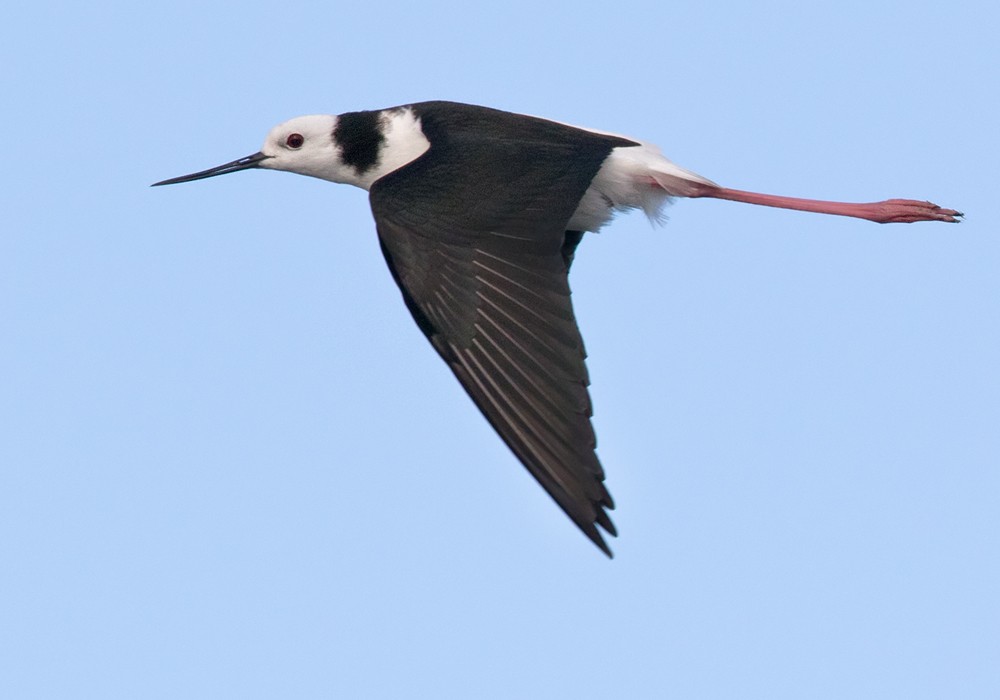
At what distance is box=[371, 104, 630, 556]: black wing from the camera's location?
21.9 ft

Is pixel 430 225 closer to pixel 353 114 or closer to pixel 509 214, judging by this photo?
pixel 509 214

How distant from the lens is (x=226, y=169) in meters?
9.84

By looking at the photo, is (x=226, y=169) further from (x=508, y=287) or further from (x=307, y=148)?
(x=508, y=287)

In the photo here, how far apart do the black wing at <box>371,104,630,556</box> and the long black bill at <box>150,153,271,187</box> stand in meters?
1.93

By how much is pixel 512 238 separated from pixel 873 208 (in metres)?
3.00

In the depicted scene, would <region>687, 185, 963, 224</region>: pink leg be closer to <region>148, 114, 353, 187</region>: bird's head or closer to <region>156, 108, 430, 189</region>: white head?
<region>156, 108, 430, 189</region>: white head

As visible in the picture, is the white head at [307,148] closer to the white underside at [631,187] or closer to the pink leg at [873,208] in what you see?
the white underside at [631,187]

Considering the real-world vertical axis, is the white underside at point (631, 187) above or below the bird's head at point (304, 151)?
below

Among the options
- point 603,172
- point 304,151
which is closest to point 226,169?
point 304,151

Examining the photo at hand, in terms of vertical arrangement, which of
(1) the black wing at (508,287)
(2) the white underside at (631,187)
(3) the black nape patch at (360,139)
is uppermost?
(3) the black nape patch at (360,139)

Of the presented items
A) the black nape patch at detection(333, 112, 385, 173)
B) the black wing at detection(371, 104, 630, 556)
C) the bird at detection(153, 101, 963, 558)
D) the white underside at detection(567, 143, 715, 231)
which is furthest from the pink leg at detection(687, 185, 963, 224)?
the black nape patch at detection(333, 112, 385, 173)

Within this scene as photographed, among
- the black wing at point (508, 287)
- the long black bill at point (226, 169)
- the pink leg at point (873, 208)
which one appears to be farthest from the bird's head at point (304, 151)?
the pink leg at point (873, 208)

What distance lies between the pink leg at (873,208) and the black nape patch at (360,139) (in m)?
1.94

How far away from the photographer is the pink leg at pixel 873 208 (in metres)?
9.37
